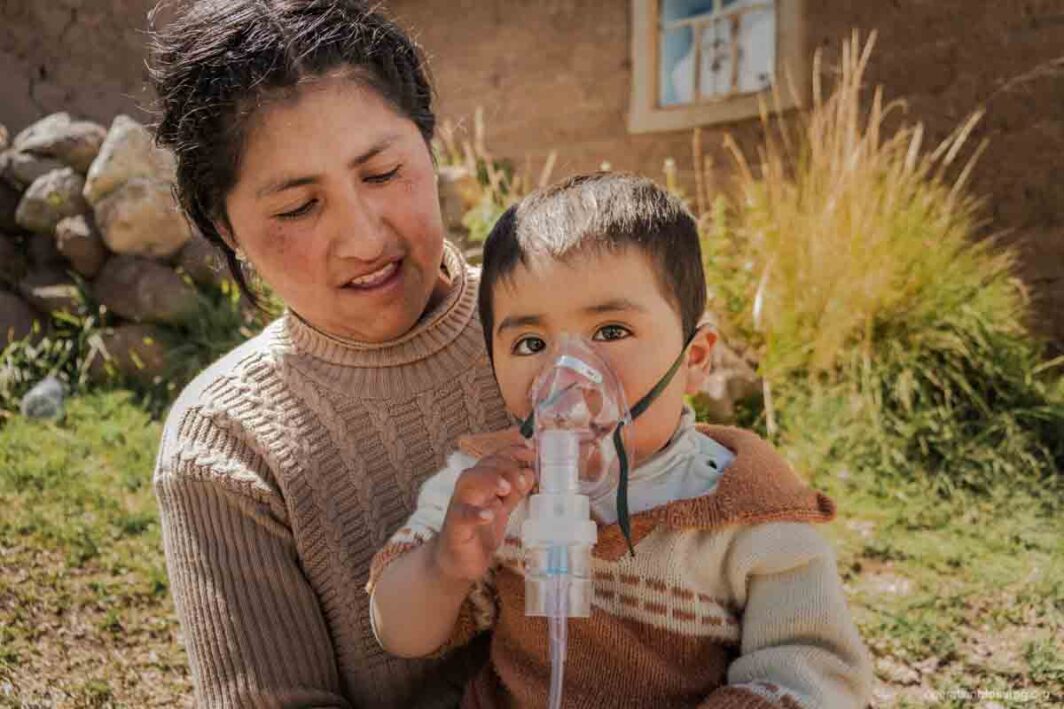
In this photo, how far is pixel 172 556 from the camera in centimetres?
179

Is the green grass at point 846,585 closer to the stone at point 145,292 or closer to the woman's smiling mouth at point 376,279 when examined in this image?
the stone at point 145,292

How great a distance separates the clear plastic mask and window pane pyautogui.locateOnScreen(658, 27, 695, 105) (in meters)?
5.62

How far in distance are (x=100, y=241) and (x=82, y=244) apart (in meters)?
0.09

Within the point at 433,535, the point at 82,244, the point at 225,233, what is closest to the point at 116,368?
the point at 82,244

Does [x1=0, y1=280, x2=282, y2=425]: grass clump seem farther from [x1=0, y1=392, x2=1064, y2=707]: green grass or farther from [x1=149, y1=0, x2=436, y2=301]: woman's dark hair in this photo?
[x1=149, y1=0, x2=436, y2=301]: woman's dark hair

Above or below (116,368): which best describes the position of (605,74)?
above

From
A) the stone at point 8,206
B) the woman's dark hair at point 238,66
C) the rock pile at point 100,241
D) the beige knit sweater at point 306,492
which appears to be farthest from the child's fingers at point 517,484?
the stone at point 8,206

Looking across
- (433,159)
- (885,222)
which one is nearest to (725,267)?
(885,222)

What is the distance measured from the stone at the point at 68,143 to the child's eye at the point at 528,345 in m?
4.87

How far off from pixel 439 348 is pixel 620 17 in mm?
5501

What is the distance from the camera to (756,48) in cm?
642

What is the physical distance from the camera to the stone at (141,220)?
534 cm

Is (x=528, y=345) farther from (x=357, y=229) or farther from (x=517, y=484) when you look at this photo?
(x=357, y=229)

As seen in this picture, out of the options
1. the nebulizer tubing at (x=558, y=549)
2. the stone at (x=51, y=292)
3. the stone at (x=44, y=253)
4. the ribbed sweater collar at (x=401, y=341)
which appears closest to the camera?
the nebulizer tubing at (x=558, y=549)
